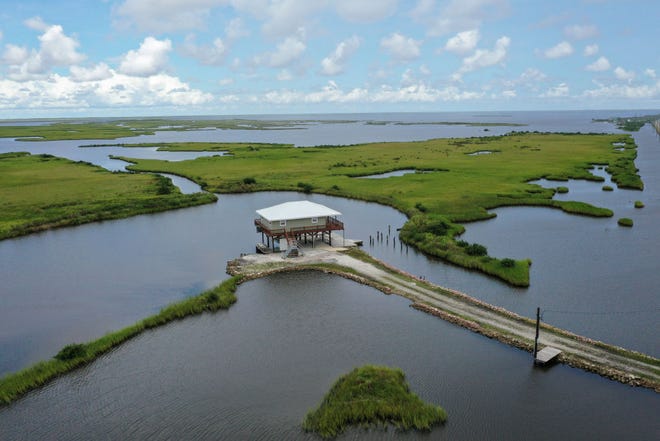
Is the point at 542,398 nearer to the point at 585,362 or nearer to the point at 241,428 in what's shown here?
the point at 585,362

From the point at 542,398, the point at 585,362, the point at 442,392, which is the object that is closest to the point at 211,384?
the point at 442,392

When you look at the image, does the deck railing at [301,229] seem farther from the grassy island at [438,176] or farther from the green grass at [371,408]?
the green grass at [371,408]

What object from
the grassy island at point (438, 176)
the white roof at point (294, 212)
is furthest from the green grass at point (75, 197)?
the white roof at point (294, 212)

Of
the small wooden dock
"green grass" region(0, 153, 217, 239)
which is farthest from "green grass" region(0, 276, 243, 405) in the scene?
"green grass" region(0, 153, 217, 239)

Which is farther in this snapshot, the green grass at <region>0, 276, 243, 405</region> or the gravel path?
the gravel path

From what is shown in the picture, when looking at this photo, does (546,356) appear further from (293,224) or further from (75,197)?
(75,197)

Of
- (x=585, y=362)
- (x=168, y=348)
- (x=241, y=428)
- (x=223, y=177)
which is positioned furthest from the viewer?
(x=223, y=177)

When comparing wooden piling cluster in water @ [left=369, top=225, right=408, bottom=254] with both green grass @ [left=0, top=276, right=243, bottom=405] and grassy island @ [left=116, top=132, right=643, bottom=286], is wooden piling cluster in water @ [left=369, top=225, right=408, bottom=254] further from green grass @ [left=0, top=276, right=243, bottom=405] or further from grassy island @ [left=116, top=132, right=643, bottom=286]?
green grass @ [left=0, top=276, right=243, bottom=405]
